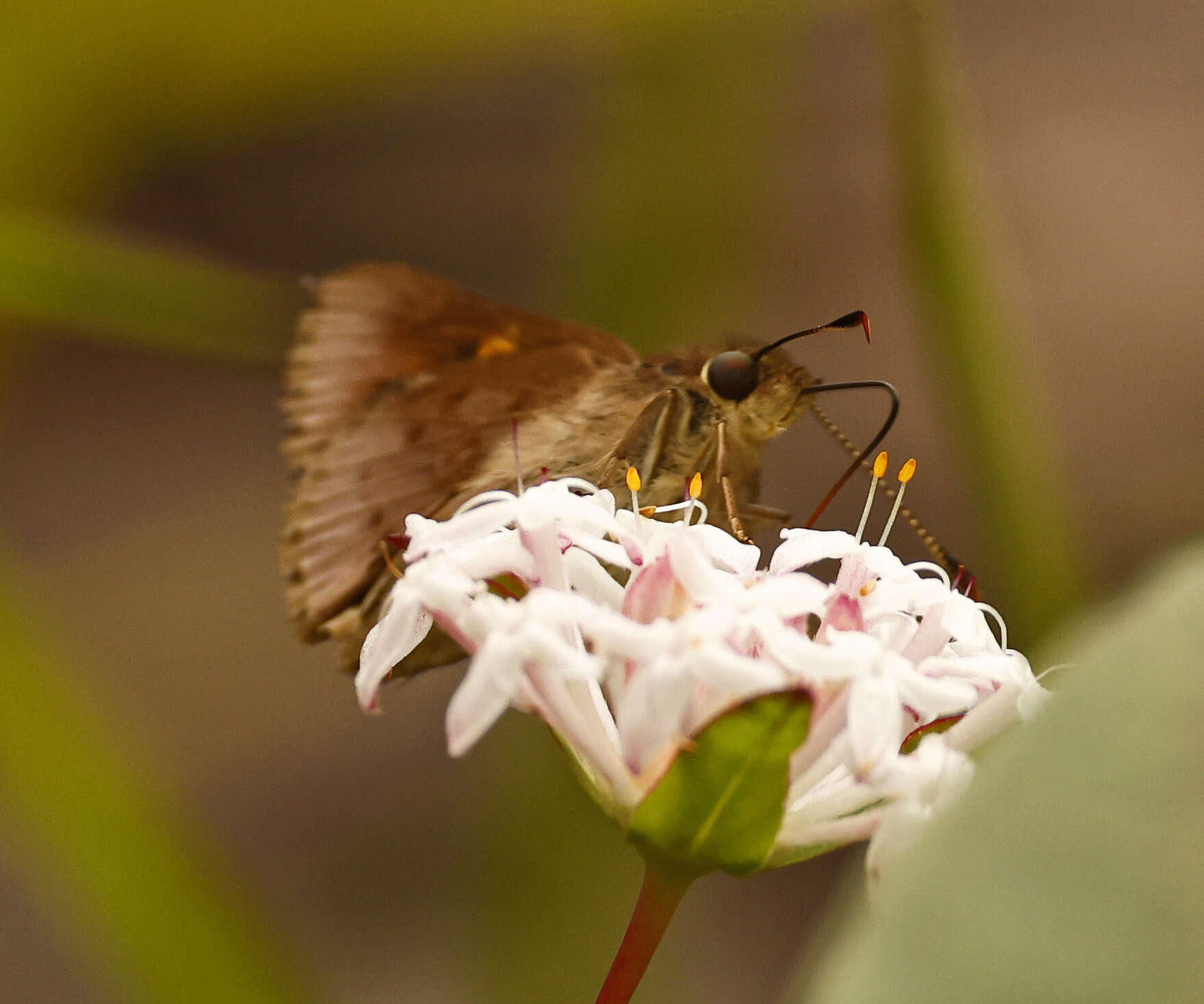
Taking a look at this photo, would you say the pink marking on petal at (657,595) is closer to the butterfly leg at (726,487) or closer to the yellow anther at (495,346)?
the butterfly leg at (726,487)

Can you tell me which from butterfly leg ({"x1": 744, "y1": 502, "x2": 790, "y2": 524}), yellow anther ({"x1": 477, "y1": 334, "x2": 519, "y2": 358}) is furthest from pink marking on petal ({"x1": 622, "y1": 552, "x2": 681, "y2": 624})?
yellow anther ({"x1": 477, "y1": 334, "x2": 519, "y2": 358})

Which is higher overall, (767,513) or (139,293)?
(139,293)

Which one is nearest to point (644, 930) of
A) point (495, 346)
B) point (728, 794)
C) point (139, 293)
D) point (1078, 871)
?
point (728, 794)

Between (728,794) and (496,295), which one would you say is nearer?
(728,794)

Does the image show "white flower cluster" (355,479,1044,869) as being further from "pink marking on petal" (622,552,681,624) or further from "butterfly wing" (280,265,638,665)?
"butterfly wing" (280,265,638,665)

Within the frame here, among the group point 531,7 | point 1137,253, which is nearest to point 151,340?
point 531,7

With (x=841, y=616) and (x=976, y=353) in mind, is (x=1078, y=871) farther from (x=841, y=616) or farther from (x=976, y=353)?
(x=976, y=353)

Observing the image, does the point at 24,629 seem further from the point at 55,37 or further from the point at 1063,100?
the point at 1063,100

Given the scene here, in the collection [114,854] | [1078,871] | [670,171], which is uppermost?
[670,171]
